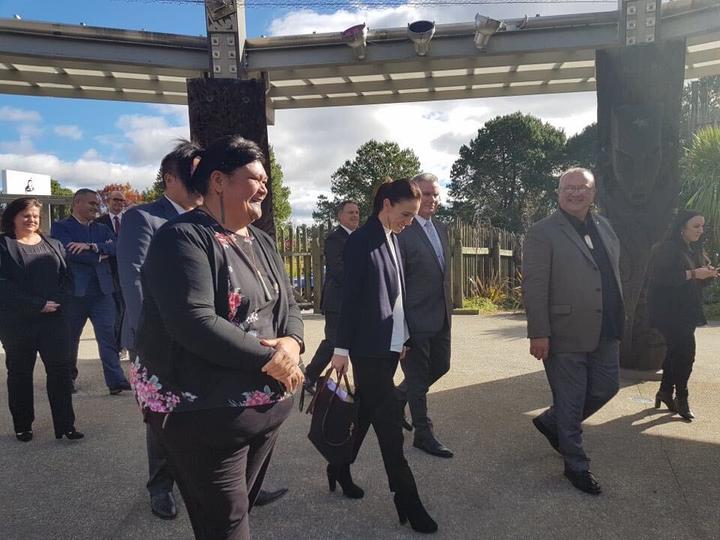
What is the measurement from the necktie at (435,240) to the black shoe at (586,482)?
1.57 metres

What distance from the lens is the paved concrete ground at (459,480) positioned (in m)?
2.82

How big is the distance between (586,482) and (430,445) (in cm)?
103

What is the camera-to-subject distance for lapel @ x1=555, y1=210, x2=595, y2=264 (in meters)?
3.45

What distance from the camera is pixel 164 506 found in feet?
9.72

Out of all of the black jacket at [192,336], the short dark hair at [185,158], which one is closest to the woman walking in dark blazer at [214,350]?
the black jacket at [192,336]

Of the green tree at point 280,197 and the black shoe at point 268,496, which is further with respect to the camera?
the green tree at point 280,197

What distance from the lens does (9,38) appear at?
21.1 feet

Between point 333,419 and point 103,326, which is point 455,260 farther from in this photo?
point 333,419

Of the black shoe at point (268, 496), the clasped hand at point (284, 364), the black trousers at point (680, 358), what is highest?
the clasped hand at point (284, 364)

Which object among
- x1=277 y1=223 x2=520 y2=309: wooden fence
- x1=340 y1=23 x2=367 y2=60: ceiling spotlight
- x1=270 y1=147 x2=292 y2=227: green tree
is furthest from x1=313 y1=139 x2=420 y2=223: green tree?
x1=340 y1=23 x2=367 y2=60: ceiling spotlight

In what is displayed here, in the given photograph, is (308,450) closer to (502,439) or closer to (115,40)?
(502,439)

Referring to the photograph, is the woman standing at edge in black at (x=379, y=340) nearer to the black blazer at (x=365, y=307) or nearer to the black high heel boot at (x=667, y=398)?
the black blazer at (x=365, y=307)

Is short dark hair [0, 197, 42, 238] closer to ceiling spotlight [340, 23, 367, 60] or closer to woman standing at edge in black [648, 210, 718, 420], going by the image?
ceiling spotlight [340, 23, 367, 60]

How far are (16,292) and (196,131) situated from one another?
210 cm
